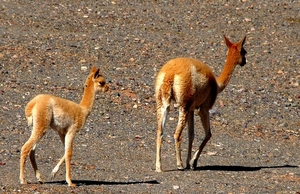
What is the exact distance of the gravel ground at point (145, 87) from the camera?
1500cm

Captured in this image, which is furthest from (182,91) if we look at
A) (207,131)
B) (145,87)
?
(145,87)

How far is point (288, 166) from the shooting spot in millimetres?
16922

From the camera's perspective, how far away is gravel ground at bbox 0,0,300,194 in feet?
49.2

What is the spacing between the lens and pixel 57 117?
43.0ft

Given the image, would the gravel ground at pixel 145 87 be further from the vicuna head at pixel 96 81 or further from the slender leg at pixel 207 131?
the vicuna head at pixel 96 81

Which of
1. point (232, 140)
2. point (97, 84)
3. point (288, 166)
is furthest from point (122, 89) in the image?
point (97, 84)

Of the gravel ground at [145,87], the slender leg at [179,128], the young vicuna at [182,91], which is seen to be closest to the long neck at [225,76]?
the young vicuna at [182,91]

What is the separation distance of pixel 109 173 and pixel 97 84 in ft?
6.59

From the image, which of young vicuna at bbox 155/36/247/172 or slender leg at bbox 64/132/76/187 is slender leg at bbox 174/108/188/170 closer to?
young vicuna at bbox 155/36/247/172

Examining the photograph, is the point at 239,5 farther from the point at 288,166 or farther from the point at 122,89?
the point at 288,166

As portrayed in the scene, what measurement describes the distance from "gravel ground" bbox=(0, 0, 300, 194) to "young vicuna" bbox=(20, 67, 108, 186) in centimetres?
54

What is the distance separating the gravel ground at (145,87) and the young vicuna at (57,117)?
544 millimetres

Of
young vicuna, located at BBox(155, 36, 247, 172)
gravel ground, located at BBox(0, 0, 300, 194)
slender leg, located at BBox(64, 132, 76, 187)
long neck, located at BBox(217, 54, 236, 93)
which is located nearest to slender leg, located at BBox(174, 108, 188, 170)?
young vicuna, located at BBox(155, 36, 247, 172)

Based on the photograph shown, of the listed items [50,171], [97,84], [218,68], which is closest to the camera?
[97,84]
